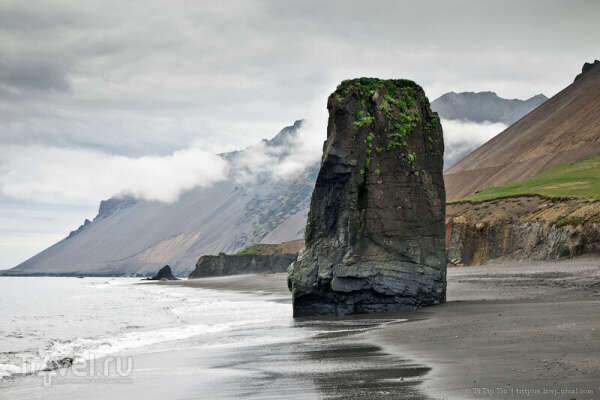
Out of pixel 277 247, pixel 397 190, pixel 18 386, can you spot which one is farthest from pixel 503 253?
pixel 277 247

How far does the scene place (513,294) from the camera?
27031 mm

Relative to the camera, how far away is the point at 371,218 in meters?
25.0

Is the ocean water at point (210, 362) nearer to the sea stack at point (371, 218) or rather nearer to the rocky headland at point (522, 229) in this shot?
the sea stack at point (371, 218)

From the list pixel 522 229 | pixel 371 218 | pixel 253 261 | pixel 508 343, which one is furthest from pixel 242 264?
pixel 508 343

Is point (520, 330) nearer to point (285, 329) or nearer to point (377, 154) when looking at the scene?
point (285, 329)

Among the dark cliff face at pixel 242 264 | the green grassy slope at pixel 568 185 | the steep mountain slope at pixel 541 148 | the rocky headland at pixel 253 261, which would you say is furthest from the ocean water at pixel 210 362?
the rocky headland at pixel 253 261

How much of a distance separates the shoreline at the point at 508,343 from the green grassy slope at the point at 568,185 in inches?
1316

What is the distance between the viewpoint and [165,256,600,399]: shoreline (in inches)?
349

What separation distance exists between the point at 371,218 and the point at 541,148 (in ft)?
408

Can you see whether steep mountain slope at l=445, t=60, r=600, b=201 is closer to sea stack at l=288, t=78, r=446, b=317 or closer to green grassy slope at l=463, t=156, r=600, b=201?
green grassy slope at l=463, t=156, r=600, b=201

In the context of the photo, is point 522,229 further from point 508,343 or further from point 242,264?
point 242,264

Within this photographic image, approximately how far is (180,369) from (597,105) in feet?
500

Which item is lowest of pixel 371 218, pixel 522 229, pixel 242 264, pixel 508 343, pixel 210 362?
pixel 242 264

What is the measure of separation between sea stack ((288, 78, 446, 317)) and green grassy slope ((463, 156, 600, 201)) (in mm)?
32609
